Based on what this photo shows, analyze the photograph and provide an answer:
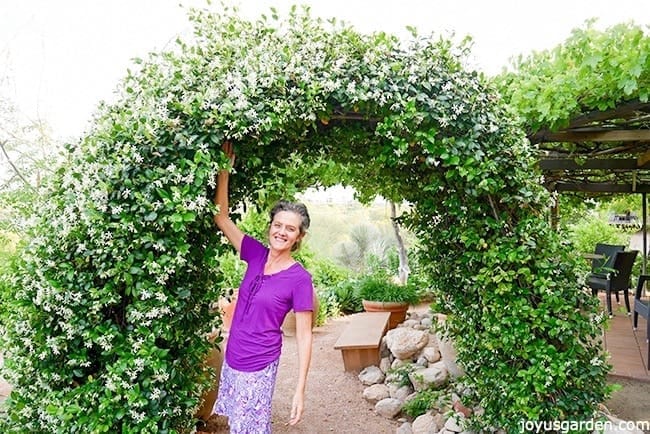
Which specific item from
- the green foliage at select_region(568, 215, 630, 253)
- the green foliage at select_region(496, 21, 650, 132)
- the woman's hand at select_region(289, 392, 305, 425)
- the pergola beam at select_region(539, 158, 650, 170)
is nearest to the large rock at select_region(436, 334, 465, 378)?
the green foliage at select_region(496, 21, 650, 132)

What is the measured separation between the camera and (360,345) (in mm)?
4445

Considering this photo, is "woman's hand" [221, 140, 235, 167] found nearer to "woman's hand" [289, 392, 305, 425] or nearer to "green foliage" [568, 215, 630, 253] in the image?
"woman's hand" [289, 392, 305, 425]

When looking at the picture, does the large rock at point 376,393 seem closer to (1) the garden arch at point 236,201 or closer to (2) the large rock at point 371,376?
(2) the large rock at point 371,376

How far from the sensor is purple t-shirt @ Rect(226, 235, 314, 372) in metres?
1.94

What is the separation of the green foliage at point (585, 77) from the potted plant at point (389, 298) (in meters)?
3.44

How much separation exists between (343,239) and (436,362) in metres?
6.33

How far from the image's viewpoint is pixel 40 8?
5816 millimetres

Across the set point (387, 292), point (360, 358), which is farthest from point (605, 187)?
point (360, 358)

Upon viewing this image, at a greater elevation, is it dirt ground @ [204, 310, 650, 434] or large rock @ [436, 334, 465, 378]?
large rock @ [436, 334, 465, 378]

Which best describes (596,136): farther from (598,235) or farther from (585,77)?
(598,235)

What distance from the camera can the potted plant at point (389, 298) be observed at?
601 centimetres

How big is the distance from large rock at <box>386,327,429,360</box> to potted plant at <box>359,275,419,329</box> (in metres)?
1.29

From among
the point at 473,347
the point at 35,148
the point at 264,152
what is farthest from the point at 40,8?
the point at 473,347

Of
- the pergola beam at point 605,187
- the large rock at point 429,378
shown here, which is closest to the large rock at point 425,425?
the large rock at point 429,378
